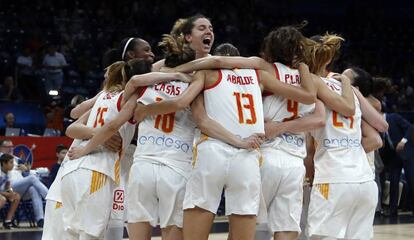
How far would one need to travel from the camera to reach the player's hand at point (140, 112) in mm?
5629

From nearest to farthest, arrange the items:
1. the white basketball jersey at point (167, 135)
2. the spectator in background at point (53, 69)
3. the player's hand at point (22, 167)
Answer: the white basketball jersey at point (167, 135), the player's hand at point (22, 167), the spectator in background at point (53, 69)

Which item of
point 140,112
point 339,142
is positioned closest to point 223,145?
point 140,112

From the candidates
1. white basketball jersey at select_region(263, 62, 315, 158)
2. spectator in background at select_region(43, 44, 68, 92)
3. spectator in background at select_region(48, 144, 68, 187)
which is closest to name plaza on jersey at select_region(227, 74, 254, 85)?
white basketball jersey at select_region(263, 62, 315, 158)

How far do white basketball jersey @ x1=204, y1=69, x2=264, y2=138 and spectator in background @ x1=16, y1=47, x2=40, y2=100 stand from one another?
11808 millimetres

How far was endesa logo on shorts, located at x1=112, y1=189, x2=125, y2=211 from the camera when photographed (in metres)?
6.15

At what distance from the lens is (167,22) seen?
71.4 feet

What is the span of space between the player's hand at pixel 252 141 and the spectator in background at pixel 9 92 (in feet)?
36.8

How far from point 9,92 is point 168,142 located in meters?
11.0

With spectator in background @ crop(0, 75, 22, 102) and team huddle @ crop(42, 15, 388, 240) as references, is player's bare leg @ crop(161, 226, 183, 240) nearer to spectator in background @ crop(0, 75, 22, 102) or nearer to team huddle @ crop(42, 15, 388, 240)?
team huddle @ crop(42, 15, 388, 240)

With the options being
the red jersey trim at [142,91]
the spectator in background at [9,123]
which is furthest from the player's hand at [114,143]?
the spectator in background at [9,123]

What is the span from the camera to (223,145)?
5.37m

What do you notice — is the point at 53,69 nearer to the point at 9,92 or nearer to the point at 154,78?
the point at 9,92

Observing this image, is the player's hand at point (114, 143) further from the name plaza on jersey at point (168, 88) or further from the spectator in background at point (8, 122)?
the spectator in background at point (8, 122)

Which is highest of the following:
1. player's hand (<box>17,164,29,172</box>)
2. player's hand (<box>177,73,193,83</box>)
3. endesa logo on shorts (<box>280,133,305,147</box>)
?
player's hand (<box>177,73,193,83</box>)
